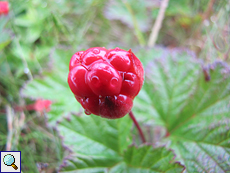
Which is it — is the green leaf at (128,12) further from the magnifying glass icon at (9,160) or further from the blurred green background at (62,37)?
the magnifying glass icon at (9,160)

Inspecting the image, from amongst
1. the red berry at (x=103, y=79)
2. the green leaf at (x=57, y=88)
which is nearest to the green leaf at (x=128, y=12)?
the green leaf at (x=57, y=88)

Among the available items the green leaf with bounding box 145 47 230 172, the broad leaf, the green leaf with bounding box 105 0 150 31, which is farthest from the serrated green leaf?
the green leaf with bounding box 105 0 150 31

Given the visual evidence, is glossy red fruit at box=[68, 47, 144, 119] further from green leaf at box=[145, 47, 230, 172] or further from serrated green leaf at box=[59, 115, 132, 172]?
green leaf at box=[145, 47, 230, 172]

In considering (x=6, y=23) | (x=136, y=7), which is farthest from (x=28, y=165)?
(x=136, y=7)

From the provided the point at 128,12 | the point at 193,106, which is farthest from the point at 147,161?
the point at 128,12

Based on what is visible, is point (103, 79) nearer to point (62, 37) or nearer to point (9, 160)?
point (9, 160)

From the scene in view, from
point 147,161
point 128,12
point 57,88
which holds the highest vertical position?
point 128,12
